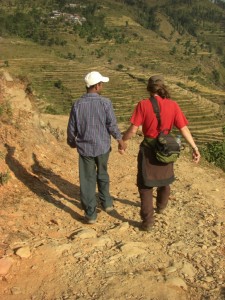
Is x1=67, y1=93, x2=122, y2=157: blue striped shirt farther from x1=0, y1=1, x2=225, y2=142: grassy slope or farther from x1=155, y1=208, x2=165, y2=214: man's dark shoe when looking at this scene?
x1=0, y1=1, x2=225, y2=142: grassy slope

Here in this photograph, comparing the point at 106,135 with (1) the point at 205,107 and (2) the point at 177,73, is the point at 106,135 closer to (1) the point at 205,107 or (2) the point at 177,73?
(1) the point at 205,107

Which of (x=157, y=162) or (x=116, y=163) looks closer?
(x=157, y=162)

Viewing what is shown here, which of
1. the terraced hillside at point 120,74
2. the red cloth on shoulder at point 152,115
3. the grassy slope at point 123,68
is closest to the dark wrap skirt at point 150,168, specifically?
the red cloth on shoulder at point 152,115

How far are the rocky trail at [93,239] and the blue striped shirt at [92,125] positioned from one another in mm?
762

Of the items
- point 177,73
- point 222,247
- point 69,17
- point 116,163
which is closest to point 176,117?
point 222,247

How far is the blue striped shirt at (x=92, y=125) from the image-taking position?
347 cm

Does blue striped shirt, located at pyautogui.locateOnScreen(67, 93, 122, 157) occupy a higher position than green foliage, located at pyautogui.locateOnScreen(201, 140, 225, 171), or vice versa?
blue striped shirt, located at pyautogui.locateOnScreen(67, 93, 122, 157)

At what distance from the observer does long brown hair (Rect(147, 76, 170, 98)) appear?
3.28 metres

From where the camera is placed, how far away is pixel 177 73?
7694cm

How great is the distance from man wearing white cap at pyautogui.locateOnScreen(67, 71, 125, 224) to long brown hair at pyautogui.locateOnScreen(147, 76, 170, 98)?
0.41m

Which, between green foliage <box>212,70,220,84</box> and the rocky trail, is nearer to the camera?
the rocky trail

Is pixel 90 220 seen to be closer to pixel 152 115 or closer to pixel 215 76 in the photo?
pixel 152 115

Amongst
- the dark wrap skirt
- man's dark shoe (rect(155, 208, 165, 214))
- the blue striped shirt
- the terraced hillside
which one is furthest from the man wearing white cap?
the terraced hillside

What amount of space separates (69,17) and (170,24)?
51405 mm
